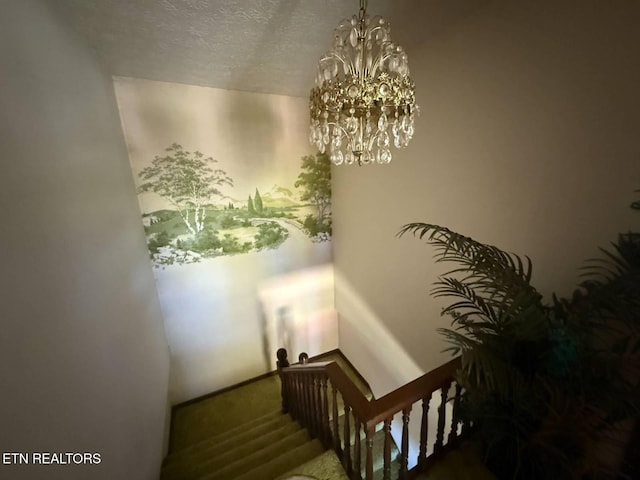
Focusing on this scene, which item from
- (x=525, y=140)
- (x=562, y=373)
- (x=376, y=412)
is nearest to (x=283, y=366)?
(x=376, y=412)

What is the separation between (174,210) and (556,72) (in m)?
2.99

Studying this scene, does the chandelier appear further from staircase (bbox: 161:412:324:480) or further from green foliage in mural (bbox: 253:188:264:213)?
staircase (bbox: 161:412:324:480)

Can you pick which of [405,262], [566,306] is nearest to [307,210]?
[405,262]

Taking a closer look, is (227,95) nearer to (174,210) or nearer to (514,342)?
(174,210)

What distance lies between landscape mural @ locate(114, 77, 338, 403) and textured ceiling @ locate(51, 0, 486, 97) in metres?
0.48

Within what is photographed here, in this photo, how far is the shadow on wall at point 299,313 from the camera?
3.29m

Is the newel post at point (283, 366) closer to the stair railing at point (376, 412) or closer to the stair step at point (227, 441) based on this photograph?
the stair step at point (227, 441)

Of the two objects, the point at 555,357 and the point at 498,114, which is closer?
the point at 555,357

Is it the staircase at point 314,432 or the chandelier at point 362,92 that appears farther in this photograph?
the staircase at point 314,432

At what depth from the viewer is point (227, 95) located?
8.18 ft

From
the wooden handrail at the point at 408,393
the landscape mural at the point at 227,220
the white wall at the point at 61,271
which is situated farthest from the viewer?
the landscape mural at the point at 227,220

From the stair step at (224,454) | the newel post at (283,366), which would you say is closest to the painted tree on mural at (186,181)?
the newel post at (283,366)

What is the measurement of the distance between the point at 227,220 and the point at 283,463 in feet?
7.28

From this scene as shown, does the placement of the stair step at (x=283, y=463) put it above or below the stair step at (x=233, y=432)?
above
